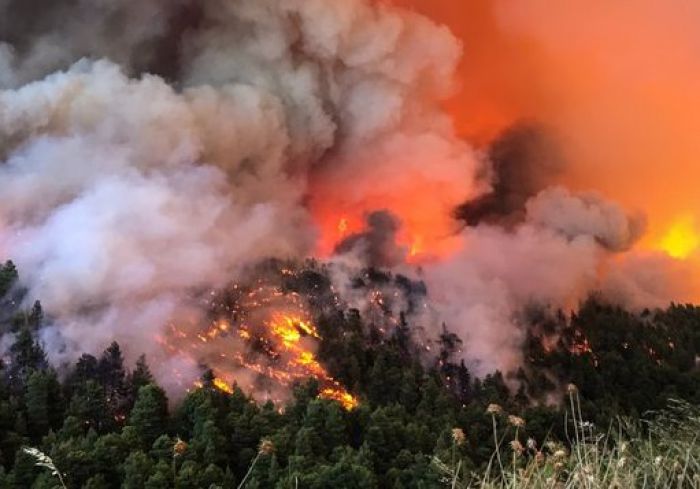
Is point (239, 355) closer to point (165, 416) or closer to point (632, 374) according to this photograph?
point (165, 416)

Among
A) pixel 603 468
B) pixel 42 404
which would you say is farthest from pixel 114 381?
pixel 603 468

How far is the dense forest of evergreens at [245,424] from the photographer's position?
27391 millimetres

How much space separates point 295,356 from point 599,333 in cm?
6120

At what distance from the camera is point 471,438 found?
141 ft

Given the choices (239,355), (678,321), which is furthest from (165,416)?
(678,321)

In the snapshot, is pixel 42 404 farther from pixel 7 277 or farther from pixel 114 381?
pixel 7 277

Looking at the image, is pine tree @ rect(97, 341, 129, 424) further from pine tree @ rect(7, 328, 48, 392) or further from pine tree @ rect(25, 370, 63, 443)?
pine tree @ rect(7, 328, 48, 392)

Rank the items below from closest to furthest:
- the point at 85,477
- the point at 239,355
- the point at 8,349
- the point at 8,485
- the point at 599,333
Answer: the point at 8,485, the point at 85,477, the point at 8,349, the point at 239,355, the point at 599,333

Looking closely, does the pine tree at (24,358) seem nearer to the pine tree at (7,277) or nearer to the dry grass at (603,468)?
the pine tree at (7,277)

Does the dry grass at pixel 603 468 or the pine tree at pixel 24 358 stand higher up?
the pine tree at pixel 24 358

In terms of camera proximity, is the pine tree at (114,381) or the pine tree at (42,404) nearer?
the pine tree at (42,404)

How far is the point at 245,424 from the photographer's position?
117 ft

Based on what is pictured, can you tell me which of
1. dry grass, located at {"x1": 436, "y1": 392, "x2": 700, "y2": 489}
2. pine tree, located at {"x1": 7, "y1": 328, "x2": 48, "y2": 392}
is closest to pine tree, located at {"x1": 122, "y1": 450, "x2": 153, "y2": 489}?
pine tree, located at {"x1": 7, "y1": 328, "x2": 48, "y2": 392}

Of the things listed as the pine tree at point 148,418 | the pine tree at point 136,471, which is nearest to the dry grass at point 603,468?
the pine tree at point 136,471
